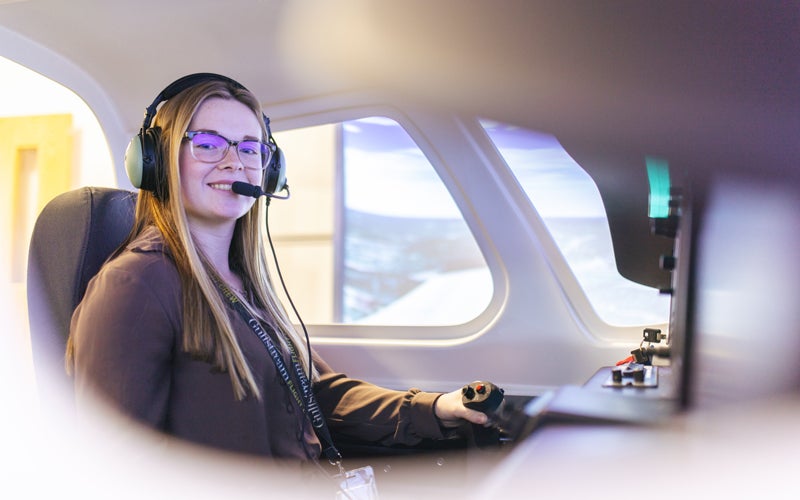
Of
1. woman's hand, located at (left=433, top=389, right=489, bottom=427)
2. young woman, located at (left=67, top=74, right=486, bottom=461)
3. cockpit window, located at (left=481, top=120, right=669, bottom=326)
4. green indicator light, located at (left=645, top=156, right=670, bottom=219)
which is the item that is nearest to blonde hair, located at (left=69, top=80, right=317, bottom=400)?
young woman, located at (left=67, top=74, right=486, bottom=461)

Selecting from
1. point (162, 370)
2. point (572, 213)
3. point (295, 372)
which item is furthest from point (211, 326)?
point (572, 213)

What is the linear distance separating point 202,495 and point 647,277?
0.97 meters

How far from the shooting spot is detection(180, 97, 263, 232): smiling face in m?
1.26

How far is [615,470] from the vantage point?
48 centimetres

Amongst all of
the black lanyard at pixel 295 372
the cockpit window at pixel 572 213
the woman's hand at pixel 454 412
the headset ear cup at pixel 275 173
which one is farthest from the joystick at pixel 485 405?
the cockpit window at pixel 572 213

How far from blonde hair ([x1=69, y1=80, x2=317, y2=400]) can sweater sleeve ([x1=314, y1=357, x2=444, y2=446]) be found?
6 cm

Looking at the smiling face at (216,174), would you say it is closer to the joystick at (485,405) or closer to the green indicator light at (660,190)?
the joystick at (485,405)

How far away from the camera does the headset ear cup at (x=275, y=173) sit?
151 centimetres

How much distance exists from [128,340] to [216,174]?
0.36m

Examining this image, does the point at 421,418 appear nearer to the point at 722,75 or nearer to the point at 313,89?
the point at 722,75

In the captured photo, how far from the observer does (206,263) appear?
124 cm

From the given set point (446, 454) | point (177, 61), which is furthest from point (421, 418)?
point (177, 61)

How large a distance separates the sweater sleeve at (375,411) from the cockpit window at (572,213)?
76cm

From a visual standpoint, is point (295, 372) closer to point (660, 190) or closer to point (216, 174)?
point (216, 174)
